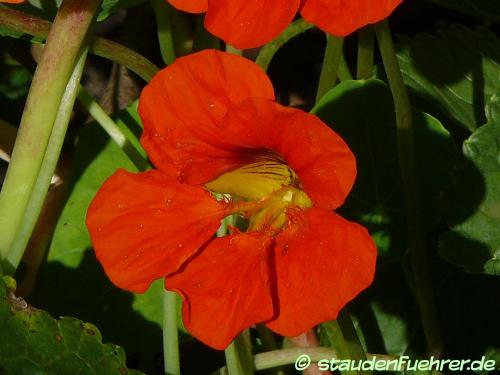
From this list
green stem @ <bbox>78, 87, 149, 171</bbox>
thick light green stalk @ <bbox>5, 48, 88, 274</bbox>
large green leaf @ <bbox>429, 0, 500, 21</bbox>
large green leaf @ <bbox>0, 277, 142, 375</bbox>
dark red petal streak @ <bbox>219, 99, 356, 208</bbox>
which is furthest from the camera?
large green leaf @ <bbox>429, 0, 500, 21</bbox>

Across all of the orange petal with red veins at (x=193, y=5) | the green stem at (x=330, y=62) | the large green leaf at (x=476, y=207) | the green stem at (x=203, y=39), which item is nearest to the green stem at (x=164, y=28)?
the green stem at (x=203, y=39)

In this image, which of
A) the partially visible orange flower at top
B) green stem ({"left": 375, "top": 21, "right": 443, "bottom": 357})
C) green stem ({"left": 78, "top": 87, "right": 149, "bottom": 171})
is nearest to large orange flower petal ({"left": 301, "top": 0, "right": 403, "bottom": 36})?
the partially visible orange flower at top

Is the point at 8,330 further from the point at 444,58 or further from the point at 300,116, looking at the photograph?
the point at 444,58

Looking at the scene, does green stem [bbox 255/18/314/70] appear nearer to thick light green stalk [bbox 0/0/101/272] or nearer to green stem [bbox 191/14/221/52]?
green stem [bbox 191/14/221/52]

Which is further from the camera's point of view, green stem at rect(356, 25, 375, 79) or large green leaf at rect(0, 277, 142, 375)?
green stem at rect(356, 25, 375, 79)

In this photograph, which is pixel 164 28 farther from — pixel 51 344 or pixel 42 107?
pixel 51 344
